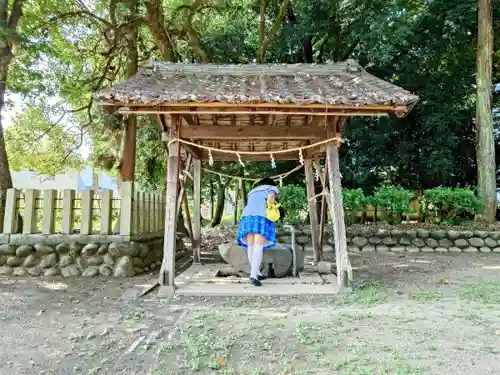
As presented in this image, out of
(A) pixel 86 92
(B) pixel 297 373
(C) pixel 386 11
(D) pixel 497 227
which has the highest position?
(C) pixel 386 11

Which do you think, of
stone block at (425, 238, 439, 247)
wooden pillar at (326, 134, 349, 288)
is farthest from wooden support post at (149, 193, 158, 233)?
stone block at (425, 238, 439, 247)

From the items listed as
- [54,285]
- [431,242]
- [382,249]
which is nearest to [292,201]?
[382,249]

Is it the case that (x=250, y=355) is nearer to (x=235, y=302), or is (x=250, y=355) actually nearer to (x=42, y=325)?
(x=235, y=302)

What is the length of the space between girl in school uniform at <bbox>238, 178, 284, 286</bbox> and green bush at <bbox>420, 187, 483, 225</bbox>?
6.62 metres

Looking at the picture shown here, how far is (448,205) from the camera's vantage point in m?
10.9

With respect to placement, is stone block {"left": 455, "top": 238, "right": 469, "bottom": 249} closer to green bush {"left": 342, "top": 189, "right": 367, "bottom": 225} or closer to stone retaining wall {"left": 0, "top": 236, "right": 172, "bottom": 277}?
green bush {"left": 342, "top": 189, "right": 367, "bottom": 225}

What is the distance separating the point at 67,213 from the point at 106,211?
680 mm

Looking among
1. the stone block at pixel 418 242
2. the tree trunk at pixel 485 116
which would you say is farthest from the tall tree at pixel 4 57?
the tree trunk at pixel 485 116

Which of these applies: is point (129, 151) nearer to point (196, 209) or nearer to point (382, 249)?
point (196, 209)

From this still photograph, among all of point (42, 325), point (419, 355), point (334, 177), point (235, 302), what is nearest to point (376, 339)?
point (419, 355)

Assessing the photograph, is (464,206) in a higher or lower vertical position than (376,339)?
higher

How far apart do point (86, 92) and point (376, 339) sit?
488 inches

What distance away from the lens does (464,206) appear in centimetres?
1073

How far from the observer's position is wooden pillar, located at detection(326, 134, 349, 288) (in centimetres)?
546
